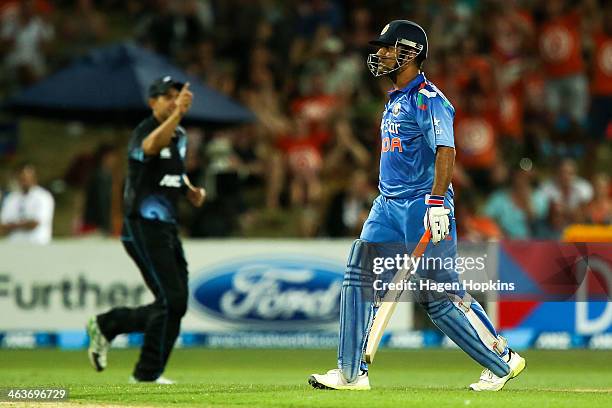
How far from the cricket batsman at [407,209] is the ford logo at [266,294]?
23.3ft

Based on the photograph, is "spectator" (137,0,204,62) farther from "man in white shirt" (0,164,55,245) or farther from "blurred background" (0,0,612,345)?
"man in white shirt" (0,164,55,245)

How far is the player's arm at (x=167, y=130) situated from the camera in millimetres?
10672

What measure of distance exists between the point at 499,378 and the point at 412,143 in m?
1.73

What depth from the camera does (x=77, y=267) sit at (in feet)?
53.0

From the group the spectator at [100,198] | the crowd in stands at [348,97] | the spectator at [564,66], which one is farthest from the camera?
the spectator at [564,66]

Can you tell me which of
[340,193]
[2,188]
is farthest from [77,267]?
[2,188]

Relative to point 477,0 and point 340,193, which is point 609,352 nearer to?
point 340,193

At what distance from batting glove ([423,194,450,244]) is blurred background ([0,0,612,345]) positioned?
8.63 meters

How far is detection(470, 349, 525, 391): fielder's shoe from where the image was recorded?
9.23 metres

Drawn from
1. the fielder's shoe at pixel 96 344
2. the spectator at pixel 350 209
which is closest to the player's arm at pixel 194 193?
the fielder's shoe at pixel 96 344

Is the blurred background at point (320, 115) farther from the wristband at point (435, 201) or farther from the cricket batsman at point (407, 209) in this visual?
the wristband at point (435, 201)

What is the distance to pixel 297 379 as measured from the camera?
12.2 meters

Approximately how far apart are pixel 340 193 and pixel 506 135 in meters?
3.92

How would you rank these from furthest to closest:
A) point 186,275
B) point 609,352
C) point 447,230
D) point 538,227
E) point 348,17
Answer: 1. point 348,17
2. point 538,227
3. point 609,352
4. point 186,275
5. point 447,230
